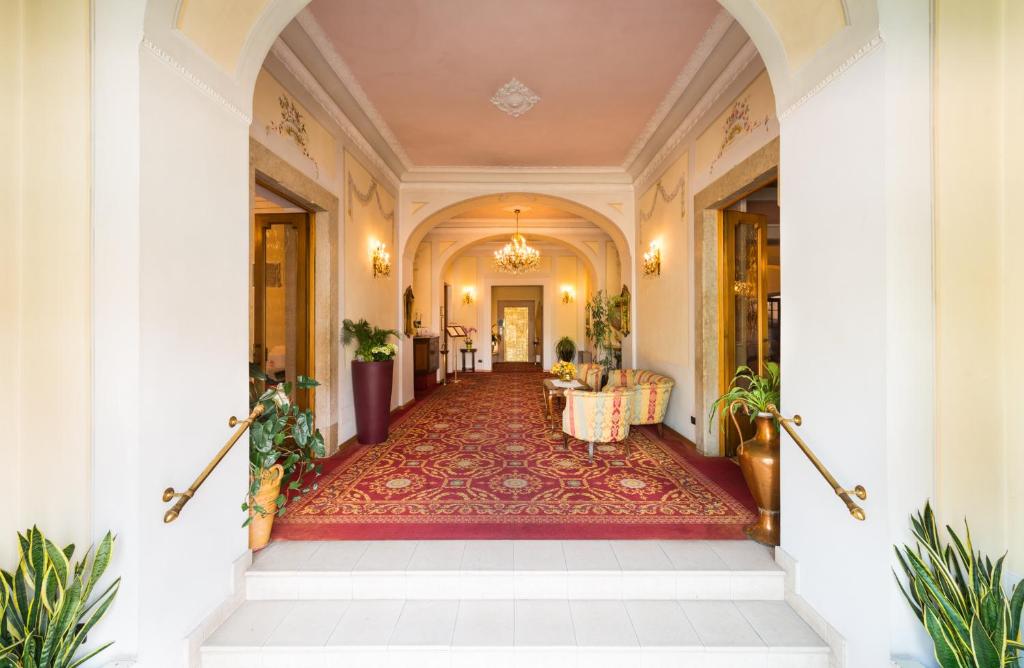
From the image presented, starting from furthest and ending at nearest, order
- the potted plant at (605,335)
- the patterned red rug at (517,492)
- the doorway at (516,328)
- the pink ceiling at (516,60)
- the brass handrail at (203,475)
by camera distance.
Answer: the doorway at (516,328), the potted plant at (605,335), the pink ceiling at (516,60), the patterned red rug at (517,492), the brass handrail at (203,475)

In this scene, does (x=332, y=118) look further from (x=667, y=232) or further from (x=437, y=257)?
(x=437, y=257)

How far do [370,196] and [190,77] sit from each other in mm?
3796

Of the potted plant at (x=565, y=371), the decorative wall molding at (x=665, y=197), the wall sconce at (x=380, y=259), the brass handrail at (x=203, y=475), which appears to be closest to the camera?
the brass handrail at (x=203, y=475)

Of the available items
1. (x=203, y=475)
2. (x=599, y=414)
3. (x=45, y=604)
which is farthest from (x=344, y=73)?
(x=45, y=604)

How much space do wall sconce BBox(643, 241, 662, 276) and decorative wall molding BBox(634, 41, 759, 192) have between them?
1.01 metres

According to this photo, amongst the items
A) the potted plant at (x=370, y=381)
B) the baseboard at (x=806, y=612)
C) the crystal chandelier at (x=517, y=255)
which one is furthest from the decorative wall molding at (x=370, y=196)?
the baseboard at (x=806, y=612)

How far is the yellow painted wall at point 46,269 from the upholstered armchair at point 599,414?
3539 mm

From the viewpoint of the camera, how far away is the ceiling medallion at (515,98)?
4.38 meters

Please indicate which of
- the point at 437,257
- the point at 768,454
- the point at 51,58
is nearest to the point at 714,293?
the point at 768,454

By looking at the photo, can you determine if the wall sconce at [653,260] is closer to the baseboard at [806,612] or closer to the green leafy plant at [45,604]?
the baseboard at [806,612]

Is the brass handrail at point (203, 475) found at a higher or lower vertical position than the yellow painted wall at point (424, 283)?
lower

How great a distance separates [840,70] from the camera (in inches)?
77.8

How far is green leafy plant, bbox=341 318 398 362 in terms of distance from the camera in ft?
16.3

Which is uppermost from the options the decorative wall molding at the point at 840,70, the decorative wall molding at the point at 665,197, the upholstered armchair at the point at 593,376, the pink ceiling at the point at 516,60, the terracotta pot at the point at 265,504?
the pink ceiling at the point at 516,60
